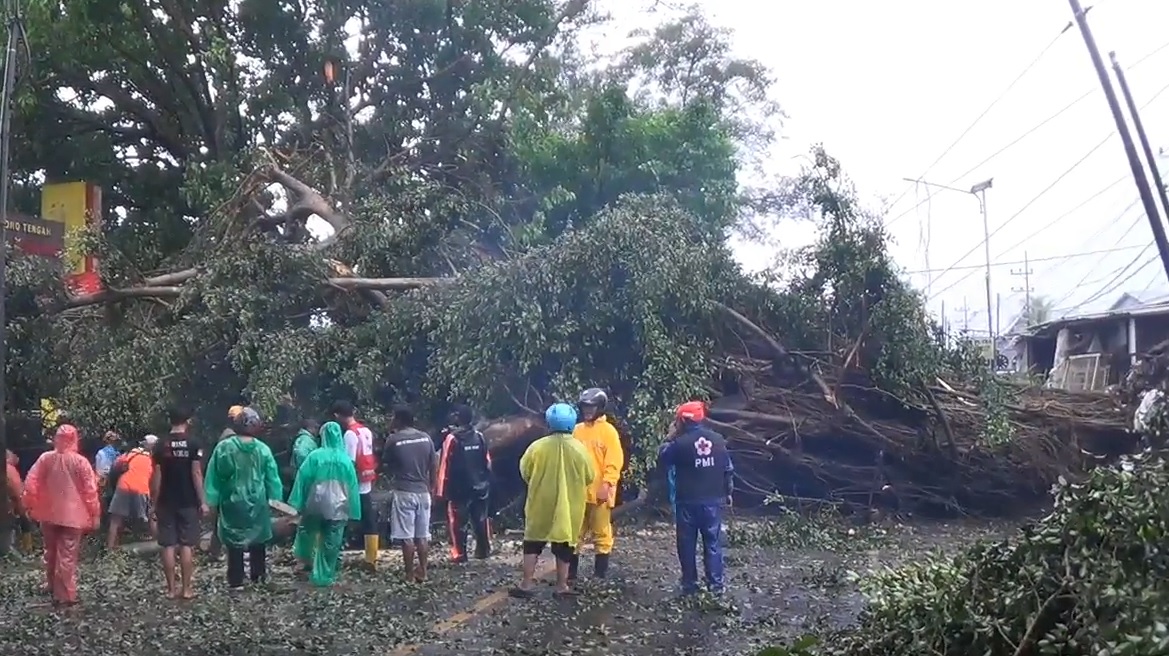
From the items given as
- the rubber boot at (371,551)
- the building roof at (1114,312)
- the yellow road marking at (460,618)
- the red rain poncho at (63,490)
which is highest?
the building roof at (1114,312)

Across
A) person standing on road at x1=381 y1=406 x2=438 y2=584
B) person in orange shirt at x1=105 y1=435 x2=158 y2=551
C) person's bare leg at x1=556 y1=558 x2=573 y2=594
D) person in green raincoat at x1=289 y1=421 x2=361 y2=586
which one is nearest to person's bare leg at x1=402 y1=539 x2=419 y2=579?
person standing on road at x1=381 y1=406 x2=438 y2=584

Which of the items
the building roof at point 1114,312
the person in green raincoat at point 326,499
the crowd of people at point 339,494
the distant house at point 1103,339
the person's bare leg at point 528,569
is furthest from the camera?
the distant house at point 1103,339

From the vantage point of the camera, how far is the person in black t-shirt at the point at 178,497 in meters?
9.67

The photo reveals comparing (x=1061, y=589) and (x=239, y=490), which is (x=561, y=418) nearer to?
(x=239, y=490)

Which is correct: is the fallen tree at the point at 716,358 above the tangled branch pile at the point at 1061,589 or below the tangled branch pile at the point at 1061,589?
above

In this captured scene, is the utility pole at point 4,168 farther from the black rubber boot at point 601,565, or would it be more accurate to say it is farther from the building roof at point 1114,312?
the building roof at point 1114,312

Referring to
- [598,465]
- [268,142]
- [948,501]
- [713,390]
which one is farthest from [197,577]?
[268,142]

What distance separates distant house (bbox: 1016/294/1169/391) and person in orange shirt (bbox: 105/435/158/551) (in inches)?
566

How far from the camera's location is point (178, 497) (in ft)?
31.9

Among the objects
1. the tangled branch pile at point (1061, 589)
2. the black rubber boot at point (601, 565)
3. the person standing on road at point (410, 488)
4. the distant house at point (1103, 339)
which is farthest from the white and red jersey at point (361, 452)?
the distant house at point (1103, 339)

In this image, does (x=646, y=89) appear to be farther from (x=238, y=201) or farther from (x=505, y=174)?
(x=238, y=201)

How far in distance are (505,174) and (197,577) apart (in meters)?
11.2

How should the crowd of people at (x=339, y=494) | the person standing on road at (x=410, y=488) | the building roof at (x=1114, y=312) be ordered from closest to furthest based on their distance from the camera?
the crowd of people at (x=339, y=494), the person standing on road at (x=410, y=488), the building roof at (x=1114, y=312)

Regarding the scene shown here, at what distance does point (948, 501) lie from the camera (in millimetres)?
15414
